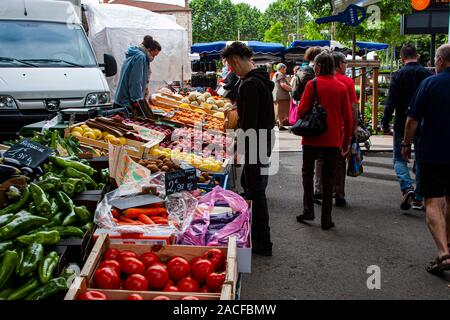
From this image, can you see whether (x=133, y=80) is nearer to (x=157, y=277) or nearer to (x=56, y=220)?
(x=56, y=220)

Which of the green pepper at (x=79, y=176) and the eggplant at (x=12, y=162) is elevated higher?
the eggplant at (x=12, y=162)

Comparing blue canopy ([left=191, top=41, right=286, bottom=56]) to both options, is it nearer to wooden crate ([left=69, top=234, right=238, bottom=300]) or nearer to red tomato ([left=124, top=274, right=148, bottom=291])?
wooden crate ([left=69, top=234, right=238, bottom=300])

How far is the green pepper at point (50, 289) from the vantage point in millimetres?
2729

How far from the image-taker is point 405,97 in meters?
6.98

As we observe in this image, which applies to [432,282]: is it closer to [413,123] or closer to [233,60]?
[413,123]

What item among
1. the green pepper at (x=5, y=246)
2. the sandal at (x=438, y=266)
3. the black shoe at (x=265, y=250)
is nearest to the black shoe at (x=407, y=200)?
the sandal at (x=438, y=266)

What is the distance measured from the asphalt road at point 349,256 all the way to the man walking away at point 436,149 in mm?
383

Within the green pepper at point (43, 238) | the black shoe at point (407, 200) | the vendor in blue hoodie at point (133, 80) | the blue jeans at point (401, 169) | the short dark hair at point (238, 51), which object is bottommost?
the black shoe at point (407, 200)

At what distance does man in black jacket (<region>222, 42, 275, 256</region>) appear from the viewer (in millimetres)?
4961

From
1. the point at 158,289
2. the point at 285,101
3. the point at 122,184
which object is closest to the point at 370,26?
the point at 285,101

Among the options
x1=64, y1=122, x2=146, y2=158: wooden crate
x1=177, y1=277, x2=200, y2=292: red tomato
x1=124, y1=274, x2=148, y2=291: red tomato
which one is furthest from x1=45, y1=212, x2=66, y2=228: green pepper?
x1=64, y1=122, x2=146, y2=158: wooden crate

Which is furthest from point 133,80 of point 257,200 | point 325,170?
point 257,200

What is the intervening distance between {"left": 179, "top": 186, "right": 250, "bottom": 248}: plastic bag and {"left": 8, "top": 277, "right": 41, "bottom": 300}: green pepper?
1.13 m

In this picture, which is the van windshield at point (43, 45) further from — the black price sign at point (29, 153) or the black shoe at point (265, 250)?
the black shoe at point (265, 250)
